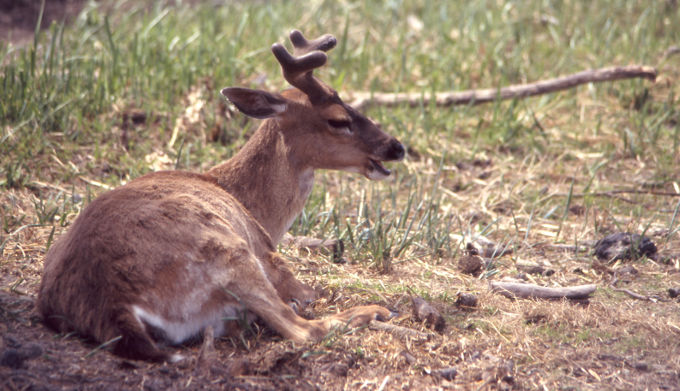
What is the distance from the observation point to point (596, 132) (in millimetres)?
7281

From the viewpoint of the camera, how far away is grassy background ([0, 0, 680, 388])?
483 cm

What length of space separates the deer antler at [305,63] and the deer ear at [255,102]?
153 millimetres

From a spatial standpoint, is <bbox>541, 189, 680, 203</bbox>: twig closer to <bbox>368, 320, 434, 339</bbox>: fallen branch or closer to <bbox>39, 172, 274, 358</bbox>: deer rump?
<bbox>368, 320, 434, 339</bbox>: fallen branch

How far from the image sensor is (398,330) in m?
3.73

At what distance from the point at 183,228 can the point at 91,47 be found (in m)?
4.24

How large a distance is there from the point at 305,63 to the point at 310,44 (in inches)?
26.3

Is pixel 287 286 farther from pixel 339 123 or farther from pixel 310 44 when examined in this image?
pixel 310 44

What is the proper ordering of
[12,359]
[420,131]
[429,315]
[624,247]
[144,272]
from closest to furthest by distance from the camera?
[12,359] < [144,272] < [429,315] < [624,247] < [420,131]

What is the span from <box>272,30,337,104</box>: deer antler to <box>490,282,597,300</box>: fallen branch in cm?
149

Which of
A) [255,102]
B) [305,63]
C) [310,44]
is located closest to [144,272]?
[255,102]

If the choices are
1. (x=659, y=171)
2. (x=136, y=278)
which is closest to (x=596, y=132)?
(x=659, y=171)

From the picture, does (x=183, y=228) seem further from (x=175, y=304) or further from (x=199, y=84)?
(x=199, y=84)

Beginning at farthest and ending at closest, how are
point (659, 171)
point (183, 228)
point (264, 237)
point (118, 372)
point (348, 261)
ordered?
point (659, 171), point (348, 261), point (264, 237), point (183, 228), point (118, 372)

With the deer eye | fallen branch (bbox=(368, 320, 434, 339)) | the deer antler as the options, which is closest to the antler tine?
the deer antler
